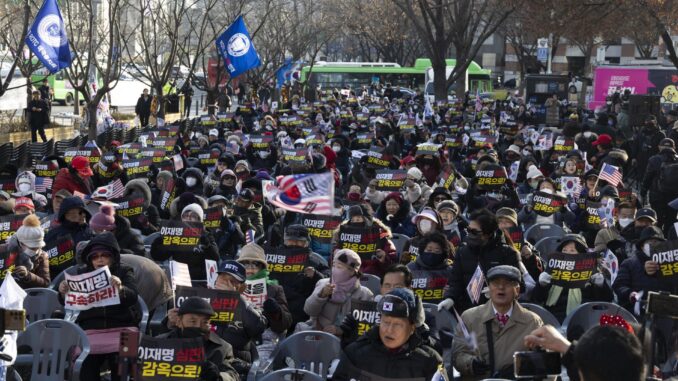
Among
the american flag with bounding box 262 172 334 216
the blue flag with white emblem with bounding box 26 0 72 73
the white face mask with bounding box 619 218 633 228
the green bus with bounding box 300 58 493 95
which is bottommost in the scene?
the green bus with bounding box 300 58 493 95

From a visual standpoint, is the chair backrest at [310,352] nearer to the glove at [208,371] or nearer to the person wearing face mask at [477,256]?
the person wearing face mask at [477,256]

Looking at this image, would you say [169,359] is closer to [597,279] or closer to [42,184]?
[597,279]

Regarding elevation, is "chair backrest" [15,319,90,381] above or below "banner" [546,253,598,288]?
below

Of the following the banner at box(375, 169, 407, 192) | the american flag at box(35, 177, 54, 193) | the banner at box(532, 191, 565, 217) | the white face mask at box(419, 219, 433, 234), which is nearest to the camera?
the white face mask at box(419, 219, 433, 234)

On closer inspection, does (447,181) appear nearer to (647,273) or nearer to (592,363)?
(647,273)

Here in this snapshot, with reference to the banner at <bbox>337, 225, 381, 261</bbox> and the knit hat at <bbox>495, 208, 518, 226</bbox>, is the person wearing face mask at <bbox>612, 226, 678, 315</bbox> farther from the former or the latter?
the banner at <bbox>337, 225, 381, 261</bbox>

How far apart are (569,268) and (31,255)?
440 centimetres

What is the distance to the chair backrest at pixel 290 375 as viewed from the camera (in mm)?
7434

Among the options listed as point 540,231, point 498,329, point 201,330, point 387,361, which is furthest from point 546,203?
point 387,361

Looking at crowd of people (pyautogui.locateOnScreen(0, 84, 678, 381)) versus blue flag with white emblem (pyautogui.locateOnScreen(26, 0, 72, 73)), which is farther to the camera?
blue flag with white emblem (pyautogui.locateOnScreen(26, 0, 72, 73))

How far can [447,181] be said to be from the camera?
642 inches

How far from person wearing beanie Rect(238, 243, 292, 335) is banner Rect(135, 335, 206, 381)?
196 cm

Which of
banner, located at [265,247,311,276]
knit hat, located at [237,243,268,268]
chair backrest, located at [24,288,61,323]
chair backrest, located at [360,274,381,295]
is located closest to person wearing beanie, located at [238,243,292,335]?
knit hat, located at [237,243,268,268]

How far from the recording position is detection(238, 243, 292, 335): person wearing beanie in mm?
9195
